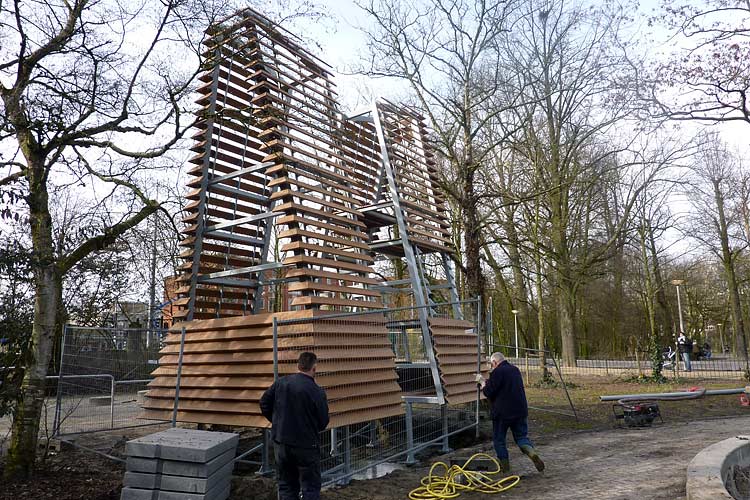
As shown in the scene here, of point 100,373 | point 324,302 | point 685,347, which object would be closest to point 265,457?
point 324,302

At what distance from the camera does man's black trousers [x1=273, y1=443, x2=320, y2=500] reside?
550 centimetres

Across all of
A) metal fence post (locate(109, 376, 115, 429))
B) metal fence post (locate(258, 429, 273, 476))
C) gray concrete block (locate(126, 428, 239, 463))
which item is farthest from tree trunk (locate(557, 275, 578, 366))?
gray concrete block (locate(126, 428, 239, 463))

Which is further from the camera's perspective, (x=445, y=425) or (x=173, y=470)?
(x=445, y=425)

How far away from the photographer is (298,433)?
216 inches

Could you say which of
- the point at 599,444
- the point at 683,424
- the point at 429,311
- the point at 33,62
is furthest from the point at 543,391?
the point at 33,62

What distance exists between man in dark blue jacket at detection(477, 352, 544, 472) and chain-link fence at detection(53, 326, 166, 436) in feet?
17.5

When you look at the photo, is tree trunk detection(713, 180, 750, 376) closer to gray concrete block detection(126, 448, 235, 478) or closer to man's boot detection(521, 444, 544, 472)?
man's boot detection(521, 444, 544, 472)

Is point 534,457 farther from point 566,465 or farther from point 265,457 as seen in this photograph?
point 265,457

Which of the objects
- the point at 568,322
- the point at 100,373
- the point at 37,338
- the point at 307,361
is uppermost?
the point at 568,322

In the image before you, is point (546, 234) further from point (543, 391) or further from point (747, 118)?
point (747, 118)

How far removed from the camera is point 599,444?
956 cm

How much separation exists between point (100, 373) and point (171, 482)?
17.4 feet

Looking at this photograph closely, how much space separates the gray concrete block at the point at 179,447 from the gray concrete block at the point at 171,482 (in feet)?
0.61

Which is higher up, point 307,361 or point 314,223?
point 314,223
